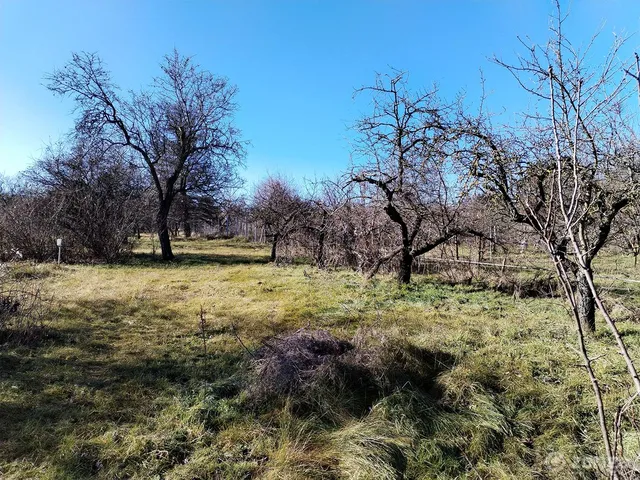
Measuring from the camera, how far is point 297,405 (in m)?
3.21

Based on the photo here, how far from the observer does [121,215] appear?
14359 millimetres

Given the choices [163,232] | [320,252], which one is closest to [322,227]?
[320,252]

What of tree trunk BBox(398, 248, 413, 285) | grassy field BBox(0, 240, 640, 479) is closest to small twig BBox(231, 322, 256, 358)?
grassy field BBox(0, 240, 640, 479)

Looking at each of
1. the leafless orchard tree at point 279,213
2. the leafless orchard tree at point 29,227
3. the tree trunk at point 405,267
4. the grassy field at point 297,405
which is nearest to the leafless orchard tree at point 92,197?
the leafless orchard tree at point 29,227

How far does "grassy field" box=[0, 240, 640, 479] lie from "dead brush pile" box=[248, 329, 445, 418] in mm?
28

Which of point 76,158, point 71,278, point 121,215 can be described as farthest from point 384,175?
point 76,158

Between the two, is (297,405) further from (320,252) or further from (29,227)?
(29,227)

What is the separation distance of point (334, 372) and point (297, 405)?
0.51m

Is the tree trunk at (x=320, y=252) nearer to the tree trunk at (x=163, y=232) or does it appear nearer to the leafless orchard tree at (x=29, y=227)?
the tree trunk at (x=163, y=232)

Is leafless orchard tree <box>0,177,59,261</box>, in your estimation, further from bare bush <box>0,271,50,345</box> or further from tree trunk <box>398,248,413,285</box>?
tree trunk <box>398,248,413,285</box>

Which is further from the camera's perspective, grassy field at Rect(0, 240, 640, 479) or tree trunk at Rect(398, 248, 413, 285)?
tree trunk at Rect(398, 248, 413, 285)

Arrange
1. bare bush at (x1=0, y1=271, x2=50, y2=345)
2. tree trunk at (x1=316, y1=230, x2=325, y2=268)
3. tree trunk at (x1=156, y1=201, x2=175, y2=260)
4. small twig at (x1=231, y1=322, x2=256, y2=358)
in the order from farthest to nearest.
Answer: tree trunk at (x1=156, y1=201, x2=175, y2=260) < tree trunk at (x1=316, y1=230, x2=325, y2=268) < bare bush at (x1=0, y1=271, x2=50, y2=345) < small twig at (x1=231, y1=322, x2=256, y2=358)

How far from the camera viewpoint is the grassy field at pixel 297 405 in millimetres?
2566

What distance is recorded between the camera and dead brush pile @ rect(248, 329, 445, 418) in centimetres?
330
